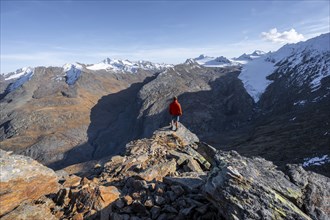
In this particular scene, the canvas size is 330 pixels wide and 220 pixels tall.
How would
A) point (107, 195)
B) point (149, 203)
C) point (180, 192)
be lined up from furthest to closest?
1. point (107, 195)
2. point (180, 192)
3. point (149, 203)

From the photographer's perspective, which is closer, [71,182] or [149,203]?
[149,203]

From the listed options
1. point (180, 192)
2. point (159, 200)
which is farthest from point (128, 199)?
point (180, 192)

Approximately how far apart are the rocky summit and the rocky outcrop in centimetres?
4

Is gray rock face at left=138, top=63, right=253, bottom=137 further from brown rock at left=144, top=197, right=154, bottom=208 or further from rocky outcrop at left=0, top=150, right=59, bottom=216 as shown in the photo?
brown rock at left=144, top=197, right=154, bottom=208

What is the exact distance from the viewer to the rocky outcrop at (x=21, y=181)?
15414mm

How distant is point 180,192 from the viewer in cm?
1370

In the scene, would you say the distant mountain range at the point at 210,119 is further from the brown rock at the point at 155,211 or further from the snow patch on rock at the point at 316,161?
the brown rock at the point at 155,211

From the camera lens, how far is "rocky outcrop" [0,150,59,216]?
607 inches

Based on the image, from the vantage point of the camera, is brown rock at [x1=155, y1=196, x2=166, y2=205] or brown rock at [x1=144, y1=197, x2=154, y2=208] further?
brown rock at [x1=155, y1=196, x2=166, y2=205]

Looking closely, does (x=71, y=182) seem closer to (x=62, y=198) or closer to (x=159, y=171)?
(x=62, y=198)

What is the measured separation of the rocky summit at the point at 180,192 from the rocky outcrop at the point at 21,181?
0.04 metres

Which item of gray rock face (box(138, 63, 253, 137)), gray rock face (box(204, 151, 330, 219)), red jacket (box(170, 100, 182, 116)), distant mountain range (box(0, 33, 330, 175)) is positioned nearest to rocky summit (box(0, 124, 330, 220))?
gray rock face (box(204, 151, 330, 219))

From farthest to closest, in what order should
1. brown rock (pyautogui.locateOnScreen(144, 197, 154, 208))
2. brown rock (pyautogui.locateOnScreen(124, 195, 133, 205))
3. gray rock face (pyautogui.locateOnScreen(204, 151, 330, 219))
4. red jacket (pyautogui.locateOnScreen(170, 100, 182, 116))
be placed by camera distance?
red jacket (pyautogui.locateOnScreen(170, 100, 182, 116)) → brown rock (pyautogui.locateOnScreen(124, 195, 133, 205)) → brown rock (pyautogui.locateOnScreen(144, 197, 154, 208)) → gray rock face (pyautogui.locateOnScreen(204, 151, 330, 219))

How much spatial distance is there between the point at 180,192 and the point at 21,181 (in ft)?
28.7
